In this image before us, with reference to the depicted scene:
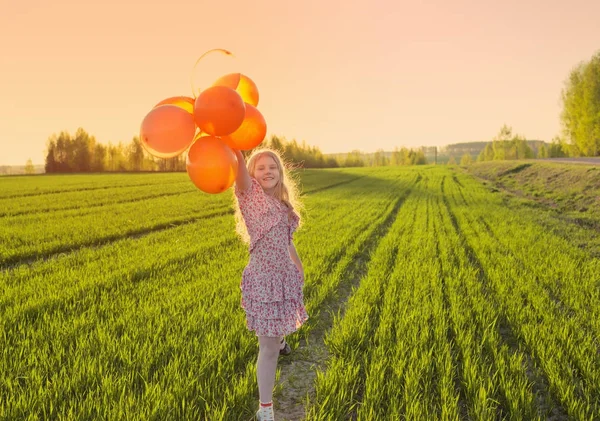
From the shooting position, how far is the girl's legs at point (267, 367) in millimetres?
2855

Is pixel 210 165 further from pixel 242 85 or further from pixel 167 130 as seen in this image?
pixel 242 85

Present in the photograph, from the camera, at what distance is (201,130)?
2.60m

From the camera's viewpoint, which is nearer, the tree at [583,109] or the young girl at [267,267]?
the young girl at [267,267]

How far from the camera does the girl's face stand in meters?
2.99

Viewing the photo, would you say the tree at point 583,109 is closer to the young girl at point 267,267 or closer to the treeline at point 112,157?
the treeline at point 112,157

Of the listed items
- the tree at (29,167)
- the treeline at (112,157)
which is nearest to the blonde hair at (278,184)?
the treeline at (112,157)

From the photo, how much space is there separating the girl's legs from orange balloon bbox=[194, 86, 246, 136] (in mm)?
1521

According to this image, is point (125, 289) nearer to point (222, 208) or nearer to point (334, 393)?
point (334, 393)

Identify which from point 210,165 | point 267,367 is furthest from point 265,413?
point 210,165

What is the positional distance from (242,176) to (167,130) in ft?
2.00

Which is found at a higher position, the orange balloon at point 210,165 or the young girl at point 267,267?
the orange balloon at point 210,165

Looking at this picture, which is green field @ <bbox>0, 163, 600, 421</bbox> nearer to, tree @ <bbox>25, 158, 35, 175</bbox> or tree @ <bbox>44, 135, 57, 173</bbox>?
tree @ <bbox>44, 135, 57, 173</bbox>

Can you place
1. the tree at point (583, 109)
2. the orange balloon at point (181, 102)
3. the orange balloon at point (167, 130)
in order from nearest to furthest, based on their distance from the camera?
the orange balloon at point (167, 130), the orange balloon at point (181, 102), the tree at point (583, 109)

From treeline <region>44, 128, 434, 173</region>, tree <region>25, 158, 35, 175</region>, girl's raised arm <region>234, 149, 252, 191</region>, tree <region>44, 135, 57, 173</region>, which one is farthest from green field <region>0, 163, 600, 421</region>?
tree <region>25, 158, 35, 175</region>
